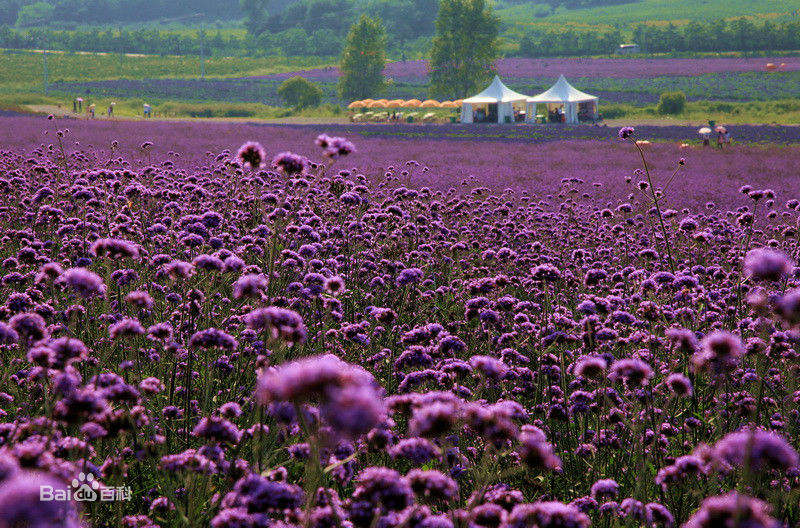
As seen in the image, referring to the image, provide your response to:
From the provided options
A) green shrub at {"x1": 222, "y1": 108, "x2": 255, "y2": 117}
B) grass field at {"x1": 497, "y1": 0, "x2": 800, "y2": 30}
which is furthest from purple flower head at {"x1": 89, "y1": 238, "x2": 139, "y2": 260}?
grass field at {"x1": 497, "y1": 0, "x2": 800, "y2": 30}

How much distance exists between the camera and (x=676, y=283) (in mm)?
4801

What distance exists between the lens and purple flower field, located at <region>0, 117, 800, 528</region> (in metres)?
1.96

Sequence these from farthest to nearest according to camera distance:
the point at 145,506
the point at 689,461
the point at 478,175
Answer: the point at 478,175, the point at 145,506, the point at 689,461

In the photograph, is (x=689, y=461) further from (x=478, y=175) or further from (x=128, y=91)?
(x=128, y=91)

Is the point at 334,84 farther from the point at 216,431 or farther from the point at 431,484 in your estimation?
the point at 431,484

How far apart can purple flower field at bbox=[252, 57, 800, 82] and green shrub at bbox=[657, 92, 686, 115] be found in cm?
2539

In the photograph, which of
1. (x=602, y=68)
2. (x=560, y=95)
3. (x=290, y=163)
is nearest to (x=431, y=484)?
(x=290, y=163)

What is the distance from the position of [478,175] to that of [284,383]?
17099 mm

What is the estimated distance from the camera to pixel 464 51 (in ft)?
227

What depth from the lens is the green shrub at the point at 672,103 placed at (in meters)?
55.7

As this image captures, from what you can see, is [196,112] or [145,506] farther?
[196,112]

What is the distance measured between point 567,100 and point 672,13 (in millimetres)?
138846

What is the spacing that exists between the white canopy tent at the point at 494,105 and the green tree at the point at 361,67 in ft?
71.2

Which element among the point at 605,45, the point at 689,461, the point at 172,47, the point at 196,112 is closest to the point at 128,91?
the point at 196,112
